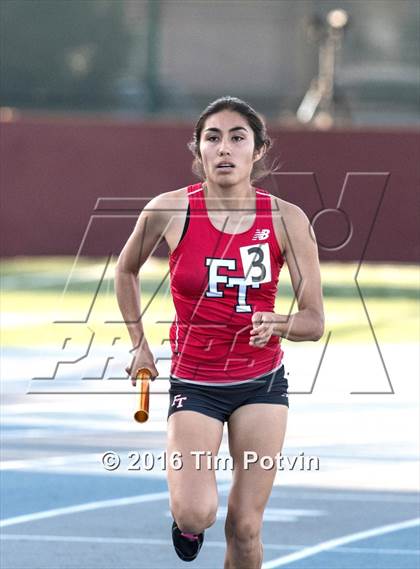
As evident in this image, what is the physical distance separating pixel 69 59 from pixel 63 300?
12.4ft

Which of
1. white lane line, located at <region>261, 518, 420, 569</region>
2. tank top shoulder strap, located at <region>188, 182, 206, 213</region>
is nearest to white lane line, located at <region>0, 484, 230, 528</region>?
white lane line, located at <region>261, 518, 420, 569</region>

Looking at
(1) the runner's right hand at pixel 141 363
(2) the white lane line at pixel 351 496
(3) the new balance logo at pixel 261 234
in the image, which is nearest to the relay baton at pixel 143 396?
(1) the runner's right hand at pixel 141 363

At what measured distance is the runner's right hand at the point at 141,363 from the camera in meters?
6.16

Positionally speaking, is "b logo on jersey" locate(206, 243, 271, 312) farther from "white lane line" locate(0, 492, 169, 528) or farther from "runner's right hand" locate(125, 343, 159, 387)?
"white lane line" locate(0, 492, 169, 528)

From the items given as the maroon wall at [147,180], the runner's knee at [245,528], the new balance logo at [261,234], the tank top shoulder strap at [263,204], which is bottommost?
the maroon wall at [147,180]

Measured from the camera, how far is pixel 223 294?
6.17 m

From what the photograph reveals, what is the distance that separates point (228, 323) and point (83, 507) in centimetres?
282

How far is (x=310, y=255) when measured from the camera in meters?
6.22

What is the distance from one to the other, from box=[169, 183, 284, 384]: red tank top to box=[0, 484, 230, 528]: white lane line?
2.37m

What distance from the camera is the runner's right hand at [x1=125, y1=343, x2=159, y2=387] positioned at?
20.2 feet

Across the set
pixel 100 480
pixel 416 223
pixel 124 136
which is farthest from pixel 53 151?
pixel 100 480

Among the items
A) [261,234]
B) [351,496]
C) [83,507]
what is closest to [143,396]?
[261,234]

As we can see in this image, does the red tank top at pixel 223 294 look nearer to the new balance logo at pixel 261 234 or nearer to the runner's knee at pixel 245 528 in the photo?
the new balance logo at pixel 261 234

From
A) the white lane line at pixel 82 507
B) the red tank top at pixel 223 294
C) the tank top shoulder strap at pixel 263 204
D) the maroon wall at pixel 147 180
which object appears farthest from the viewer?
the maroon wall at pixel 147 180
